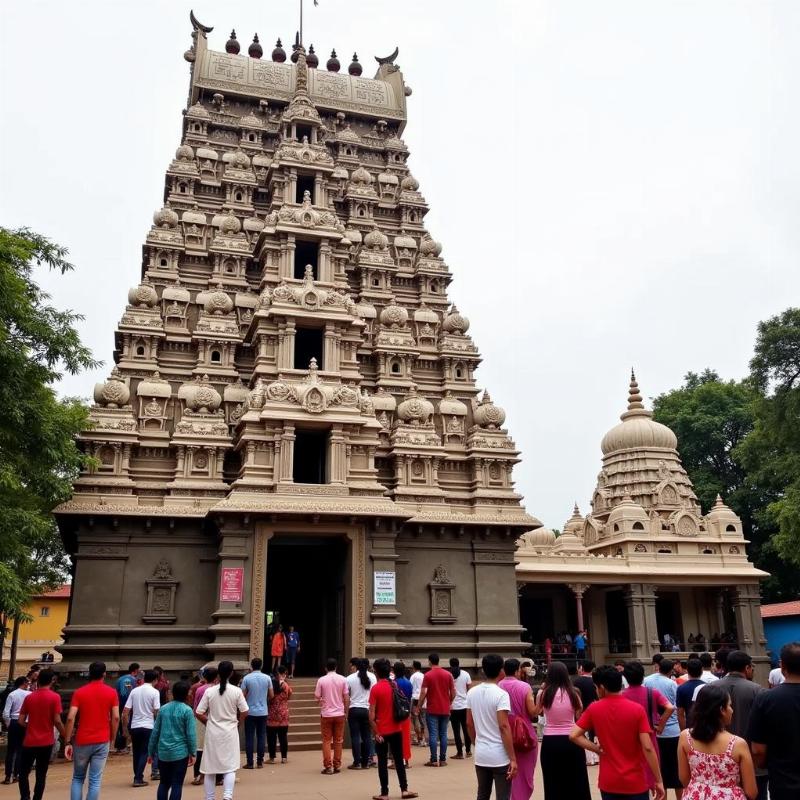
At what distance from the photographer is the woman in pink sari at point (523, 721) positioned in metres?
7.87

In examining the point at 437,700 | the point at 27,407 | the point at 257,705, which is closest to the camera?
the point at 437,700

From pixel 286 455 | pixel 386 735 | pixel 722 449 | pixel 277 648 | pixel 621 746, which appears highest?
pixel 722 449

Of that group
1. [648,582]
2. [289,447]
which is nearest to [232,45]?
[289,447]

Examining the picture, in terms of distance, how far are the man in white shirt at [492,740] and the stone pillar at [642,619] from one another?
75.0ft

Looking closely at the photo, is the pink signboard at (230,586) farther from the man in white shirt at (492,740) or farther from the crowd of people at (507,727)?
the man in white shirt at (492,740)

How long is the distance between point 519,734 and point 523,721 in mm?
143

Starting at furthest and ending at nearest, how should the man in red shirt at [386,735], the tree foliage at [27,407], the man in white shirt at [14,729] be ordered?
1. the tree foliage at [27,407]
2. the man in white shirt at [14,729]
3. the man in red shirt at [386,735]

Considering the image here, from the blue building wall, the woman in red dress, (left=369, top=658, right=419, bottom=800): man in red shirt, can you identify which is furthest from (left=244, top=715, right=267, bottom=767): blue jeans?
the blue building wall

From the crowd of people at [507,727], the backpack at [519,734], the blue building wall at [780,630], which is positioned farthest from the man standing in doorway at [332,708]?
the blue building wall at [780,630]

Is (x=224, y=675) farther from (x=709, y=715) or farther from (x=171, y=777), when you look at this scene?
(x=709, y=715)

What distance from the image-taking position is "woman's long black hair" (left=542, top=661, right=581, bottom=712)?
7.70 meters

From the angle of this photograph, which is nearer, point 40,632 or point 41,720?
point 41,720

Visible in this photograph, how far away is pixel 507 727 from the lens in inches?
301

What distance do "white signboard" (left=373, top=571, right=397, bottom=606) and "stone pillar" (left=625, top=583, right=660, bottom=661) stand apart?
12077mm
